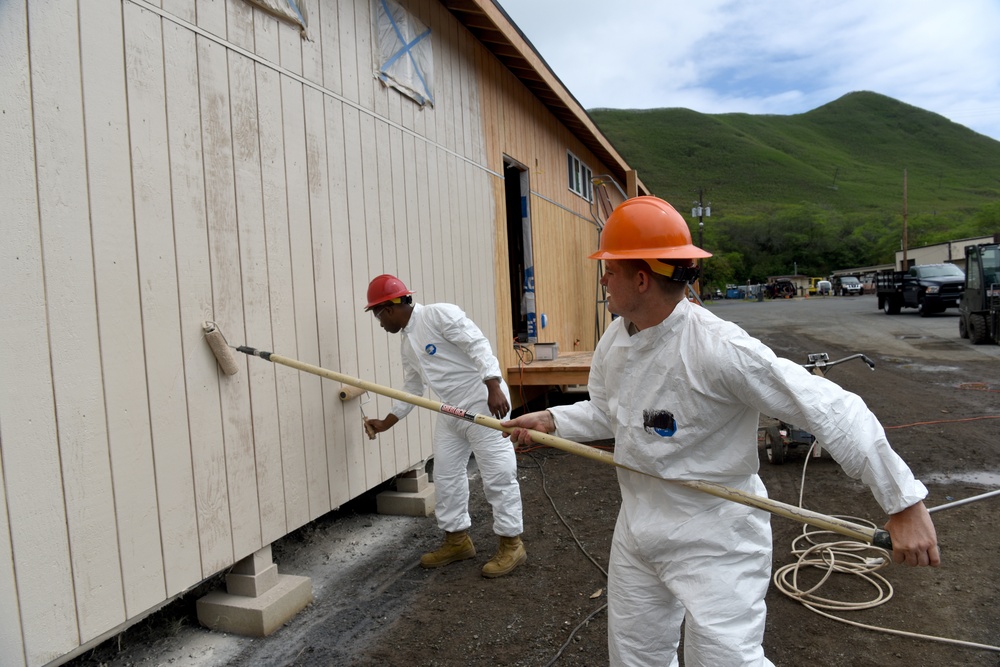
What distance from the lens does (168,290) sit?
9.96 feet

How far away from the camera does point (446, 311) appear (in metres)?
4.20

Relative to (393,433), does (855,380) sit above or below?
below

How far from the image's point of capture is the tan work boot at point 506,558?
159 inches

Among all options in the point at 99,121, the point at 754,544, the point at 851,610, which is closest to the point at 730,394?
the point at 754,544

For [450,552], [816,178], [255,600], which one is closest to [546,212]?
[450,552]

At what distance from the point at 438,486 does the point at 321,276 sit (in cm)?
161

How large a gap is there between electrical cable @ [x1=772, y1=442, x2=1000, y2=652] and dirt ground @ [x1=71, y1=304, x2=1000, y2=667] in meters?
0.04

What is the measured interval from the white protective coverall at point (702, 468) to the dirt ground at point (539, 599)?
1.12 m

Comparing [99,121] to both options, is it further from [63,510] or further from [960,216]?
[960,216]

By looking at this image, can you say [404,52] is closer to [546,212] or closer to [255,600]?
[255,600]

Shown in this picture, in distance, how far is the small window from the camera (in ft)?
37.0

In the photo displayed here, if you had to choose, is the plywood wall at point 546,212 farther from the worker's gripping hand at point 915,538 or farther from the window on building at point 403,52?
the worker's gripping hand at point 915,538

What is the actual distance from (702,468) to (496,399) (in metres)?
2.21

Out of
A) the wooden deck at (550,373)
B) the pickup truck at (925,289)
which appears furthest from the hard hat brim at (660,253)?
the pickup truck at (925,289)
